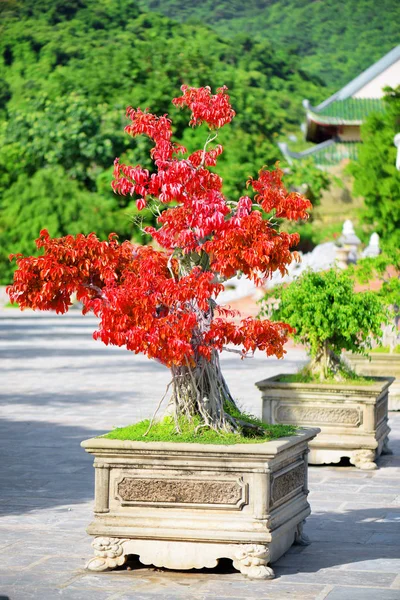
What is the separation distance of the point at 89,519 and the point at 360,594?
2726 millimetres

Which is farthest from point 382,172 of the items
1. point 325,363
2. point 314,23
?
point 314,23

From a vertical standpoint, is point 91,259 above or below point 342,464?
above

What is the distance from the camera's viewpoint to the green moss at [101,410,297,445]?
7.04 metres

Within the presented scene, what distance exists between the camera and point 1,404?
1625cm

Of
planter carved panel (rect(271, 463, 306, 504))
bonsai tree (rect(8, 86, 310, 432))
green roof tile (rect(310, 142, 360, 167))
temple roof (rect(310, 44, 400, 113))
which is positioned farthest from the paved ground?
temple roof (rect(310, 44, 400, 113))

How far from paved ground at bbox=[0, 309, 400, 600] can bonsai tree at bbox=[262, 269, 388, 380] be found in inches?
45.4

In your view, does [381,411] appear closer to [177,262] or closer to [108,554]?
[177,262]

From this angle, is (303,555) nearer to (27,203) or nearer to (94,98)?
(27,203)

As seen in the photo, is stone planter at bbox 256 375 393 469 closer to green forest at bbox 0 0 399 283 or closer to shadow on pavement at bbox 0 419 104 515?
shadow on pavement at bbox 0 419 104 515

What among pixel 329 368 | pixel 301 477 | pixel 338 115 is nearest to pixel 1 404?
pixel 329 368

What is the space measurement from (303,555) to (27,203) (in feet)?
149

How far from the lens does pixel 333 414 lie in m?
11.1

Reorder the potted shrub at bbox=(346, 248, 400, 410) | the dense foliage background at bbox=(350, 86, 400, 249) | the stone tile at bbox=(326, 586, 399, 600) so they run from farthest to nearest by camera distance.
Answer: the dense foliage background at bbox=(350, 86, 400, 249), the potted shrub at bbox=(346, 248, 400, 410), the stone tile at bbox=(326, 586, 399, 600)

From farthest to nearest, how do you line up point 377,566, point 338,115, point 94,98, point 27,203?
point 94,98 < point 338,115 < point 27,203 < point 377,566
